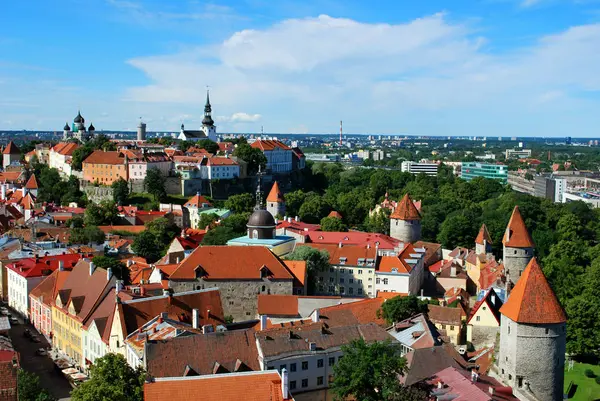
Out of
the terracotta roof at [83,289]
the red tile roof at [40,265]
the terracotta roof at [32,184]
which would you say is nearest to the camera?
the terracotta roof at [83,289]

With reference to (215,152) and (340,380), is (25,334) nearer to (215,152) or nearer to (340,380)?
(340,380)

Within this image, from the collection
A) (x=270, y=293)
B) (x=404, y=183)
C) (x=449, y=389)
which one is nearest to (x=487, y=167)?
(x=404, y=183)

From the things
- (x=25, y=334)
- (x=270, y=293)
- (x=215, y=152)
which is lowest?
(x=25, y=334)

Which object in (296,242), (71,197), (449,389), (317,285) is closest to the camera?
(449,389)

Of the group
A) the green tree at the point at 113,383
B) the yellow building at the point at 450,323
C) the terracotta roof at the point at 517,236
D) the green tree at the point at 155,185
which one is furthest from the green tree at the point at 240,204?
the green tree at the point at 113,383

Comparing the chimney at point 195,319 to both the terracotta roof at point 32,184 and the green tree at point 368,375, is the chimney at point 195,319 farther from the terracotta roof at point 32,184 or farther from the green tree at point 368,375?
the terracotta roof at point 32,184

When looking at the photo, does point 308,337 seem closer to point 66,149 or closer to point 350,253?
point 350,253
